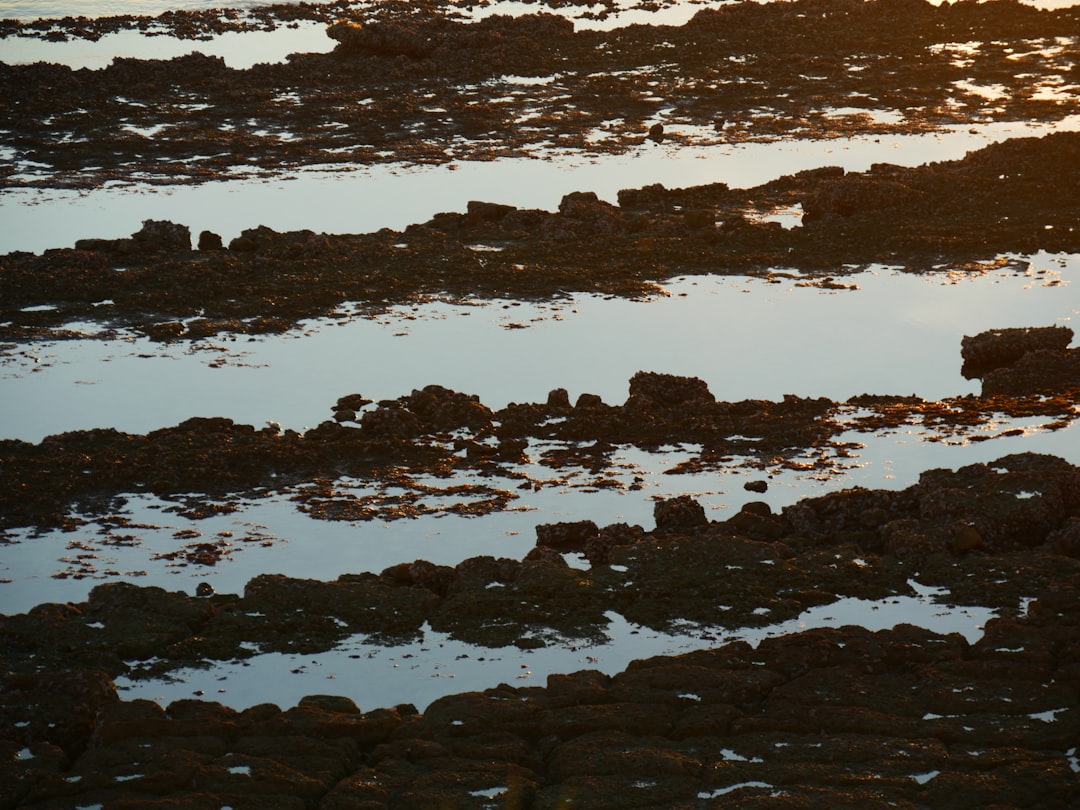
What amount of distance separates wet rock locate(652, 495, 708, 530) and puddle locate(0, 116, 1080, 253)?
10.3 meters

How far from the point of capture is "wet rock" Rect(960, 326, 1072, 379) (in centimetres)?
1527

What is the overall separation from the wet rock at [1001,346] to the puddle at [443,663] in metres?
5.66

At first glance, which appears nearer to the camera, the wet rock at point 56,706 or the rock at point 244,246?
the wet rock at point 56,706

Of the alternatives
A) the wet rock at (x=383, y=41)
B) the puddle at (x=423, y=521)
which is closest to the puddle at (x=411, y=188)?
the puddle at (x=423, y=521)

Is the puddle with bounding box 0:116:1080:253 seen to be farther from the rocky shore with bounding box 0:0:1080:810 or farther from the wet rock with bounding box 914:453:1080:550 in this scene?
the wet rock with bounding box 914:453:1080:550

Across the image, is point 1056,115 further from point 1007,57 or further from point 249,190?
point 249,190

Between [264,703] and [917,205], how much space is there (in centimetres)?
1442

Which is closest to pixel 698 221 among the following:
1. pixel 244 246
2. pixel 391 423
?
pixel 244 246

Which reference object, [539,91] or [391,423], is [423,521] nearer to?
[391,423]

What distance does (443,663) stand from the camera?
31.8ft

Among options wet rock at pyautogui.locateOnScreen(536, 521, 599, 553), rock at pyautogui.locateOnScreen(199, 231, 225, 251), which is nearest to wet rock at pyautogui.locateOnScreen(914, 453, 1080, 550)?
wet rock at pyautogui.locateOnScreen(536, 521, 599, 553)

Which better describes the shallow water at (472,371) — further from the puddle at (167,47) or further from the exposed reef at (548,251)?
the puddle at (167,47)

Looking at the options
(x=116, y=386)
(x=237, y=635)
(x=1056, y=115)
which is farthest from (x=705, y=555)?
(x=1056, y=115)

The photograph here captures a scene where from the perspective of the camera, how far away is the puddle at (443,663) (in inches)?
368
